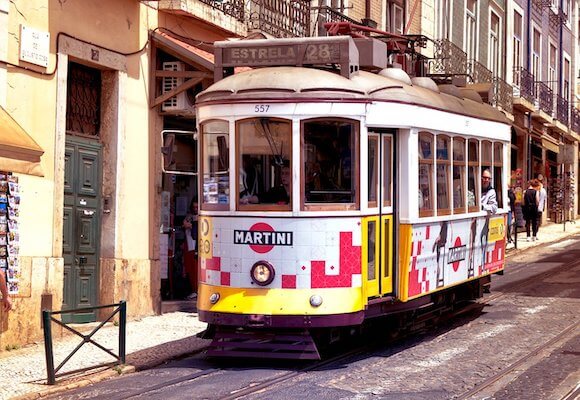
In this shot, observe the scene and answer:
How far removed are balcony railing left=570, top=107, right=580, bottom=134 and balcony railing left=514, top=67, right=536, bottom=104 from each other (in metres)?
8.80

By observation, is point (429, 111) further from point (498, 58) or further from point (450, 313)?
point (498, 58)

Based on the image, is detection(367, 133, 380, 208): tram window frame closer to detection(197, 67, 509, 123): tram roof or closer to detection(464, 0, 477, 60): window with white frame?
detection(197, 67, 509, 123): tram roof

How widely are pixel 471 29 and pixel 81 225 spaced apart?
19509mm

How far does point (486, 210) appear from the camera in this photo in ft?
45.8

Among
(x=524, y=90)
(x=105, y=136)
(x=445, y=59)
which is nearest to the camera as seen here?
(x=105, y=136)

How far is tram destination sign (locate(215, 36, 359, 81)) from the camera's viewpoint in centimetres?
1085

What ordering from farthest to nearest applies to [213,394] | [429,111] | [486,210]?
[486,210], [429,111], [213,394]

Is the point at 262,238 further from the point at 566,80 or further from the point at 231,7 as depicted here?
the point at 566,80

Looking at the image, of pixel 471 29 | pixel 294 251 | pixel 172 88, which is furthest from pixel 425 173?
pixel 471 29

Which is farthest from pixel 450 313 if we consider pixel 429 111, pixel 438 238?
pixel 429 111

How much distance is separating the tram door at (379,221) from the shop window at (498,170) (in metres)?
3.41

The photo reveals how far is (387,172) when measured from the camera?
1115 centimetres

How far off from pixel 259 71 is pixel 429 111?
6.43ft

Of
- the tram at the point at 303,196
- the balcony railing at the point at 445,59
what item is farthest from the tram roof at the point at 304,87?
the balcony railing at the point at 445,59
